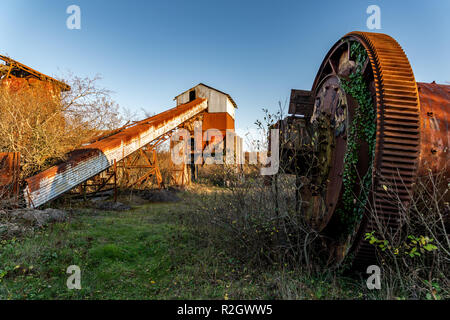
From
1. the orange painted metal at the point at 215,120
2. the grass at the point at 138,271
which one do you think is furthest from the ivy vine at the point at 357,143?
the orange painted metal at the point at 215,120

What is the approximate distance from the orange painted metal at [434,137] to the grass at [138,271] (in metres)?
1.67

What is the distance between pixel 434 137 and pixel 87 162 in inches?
321

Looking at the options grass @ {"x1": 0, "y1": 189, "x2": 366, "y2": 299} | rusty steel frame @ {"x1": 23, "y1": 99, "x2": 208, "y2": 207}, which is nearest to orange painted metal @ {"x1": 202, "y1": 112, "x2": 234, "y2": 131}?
rusty steel frame @ {"x1": 23, "y1": 99, "x2": 208, "y2": 207}

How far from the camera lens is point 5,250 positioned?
4320 mm

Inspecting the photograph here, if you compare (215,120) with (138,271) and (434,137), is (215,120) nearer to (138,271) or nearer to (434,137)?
(138,271)

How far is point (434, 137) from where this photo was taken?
9.41ft

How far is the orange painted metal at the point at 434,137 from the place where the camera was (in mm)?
2842

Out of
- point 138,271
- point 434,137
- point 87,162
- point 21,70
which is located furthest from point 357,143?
point 21,70

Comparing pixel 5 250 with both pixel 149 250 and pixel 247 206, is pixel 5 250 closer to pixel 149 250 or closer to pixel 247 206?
pixel 149 250

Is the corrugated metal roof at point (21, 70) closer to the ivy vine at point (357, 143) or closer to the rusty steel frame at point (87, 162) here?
the rusty steel frame at point (87, 162)

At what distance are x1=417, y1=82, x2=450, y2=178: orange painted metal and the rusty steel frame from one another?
7688 millimetres

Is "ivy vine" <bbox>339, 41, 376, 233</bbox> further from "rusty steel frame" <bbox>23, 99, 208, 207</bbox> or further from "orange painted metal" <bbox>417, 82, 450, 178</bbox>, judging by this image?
"rusty steel frame" <bbox>23, 99, 208, 207</bbox>
